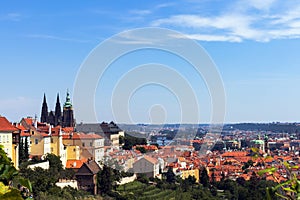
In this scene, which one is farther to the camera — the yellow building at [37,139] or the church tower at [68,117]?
the church tower at [68,117]

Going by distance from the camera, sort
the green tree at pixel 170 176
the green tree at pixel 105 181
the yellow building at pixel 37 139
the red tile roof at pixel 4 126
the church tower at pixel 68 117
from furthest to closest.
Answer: the church tower at pixel 68 117
the green tree at pixel 170 176
the yellow building at pixel 37 139
the green tree at pixel 105 181
the red tile roof at pixel 4 126

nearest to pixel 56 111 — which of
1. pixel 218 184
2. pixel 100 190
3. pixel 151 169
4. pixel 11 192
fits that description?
pixel 151 169

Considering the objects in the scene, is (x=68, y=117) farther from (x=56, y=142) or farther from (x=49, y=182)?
(x=49, y=182)

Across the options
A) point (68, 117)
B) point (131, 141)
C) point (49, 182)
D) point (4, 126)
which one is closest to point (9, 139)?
point (4, 126)

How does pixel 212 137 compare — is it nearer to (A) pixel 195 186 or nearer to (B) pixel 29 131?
(A) pixel 195 186

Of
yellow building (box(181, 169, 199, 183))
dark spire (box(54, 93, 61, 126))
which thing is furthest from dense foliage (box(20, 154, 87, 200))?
dark spire (box(54, 93, 61, 126))

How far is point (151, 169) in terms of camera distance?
22.6 m

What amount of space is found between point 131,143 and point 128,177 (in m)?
8.38

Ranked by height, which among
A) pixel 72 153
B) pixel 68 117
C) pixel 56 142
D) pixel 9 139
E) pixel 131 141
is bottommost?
pixel 72 153

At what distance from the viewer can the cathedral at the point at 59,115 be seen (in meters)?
28.9

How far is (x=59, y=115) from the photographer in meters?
29.8

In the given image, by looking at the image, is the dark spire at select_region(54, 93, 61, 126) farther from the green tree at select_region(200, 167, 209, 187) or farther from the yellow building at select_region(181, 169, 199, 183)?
the green tree at select_region(200, 167, 209, 187)

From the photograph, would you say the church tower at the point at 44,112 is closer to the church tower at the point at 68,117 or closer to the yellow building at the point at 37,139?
the church tower at the point at 68,117

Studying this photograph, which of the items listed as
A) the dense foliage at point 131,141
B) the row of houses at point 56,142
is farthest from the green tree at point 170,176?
the dense foliage at point 131,141
